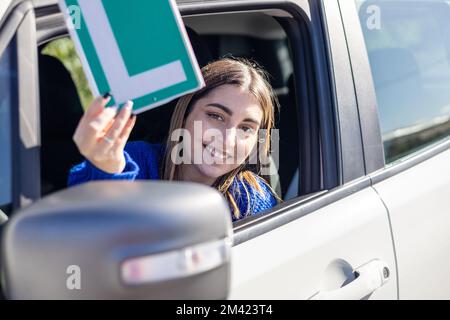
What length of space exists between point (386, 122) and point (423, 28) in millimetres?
485

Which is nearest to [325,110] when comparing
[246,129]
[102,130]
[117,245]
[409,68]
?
[246,129]

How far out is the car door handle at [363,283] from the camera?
157cm

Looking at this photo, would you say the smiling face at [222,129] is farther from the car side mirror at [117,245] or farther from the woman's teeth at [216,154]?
the car side mirror at [117,245]

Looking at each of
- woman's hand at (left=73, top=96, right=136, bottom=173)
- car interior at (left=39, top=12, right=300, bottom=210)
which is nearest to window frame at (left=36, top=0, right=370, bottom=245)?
car interior at (left=39, top=12, right=300, bottom=210)

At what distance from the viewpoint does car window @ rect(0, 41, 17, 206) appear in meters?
1.31

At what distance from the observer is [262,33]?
408 cm

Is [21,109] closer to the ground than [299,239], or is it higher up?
higher up

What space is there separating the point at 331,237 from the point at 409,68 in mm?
800

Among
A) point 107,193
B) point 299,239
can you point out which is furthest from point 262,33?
point 107,193

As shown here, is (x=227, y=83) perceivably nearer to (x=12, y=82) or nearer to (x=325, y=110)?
(x=325, y=110)

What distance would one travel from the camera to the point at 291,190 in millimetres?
2527

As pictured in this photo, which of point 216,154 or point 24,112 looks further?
point 216,154

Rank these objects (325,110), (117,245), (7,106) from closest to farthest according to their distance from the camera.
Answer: (117,245)
(7,106)
(325,110)

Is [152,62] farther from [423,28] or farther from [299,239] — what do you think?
[423,28]
